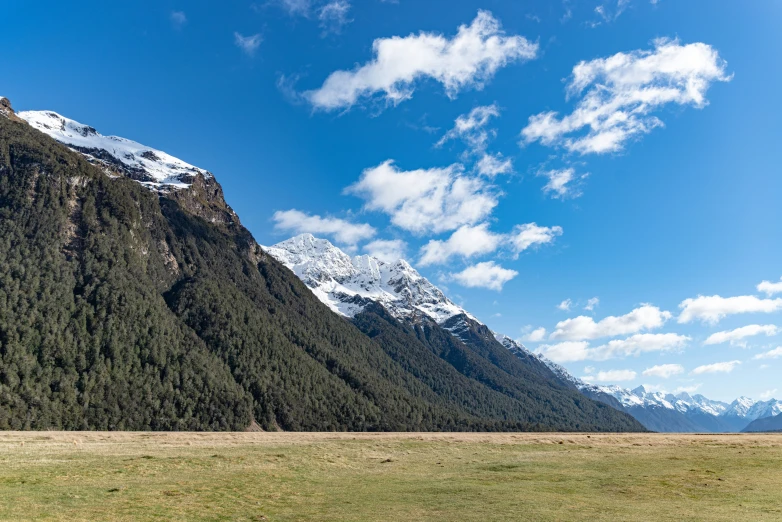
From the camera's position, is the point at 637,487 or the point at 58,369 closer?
the point at 637,487

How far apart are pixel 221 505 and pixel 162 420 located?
622ft

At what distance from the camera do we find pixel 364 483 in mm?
41094

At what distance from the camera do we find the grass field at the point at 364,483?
28359 mm

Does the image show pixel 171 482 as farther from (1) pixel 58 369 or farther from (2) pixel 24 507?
(1) pixel 58 369

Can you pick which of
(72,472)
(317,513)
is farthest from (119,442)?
(317,513)

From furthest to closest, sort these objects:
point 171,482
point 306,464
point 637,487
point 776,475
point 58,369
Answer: point 58,369, point 306,464, point 776,475, point 637,487, point 171,482

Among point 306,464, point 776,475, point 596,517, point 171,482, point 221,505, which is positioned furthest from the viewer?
point 306,464

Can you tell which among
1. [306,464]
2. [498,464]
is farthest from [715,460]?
[306,464]

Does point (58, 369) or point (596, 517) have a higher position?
point (58, 369)

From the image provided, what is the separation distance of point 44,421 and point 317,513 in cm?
17460

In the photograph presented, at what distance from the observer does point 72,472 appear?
3762 cm

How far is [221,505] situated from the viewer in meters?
30.1

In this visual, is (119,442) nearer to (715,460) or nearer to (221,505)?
(221,505)

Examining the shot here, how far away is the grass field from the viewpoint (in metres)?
28.4
